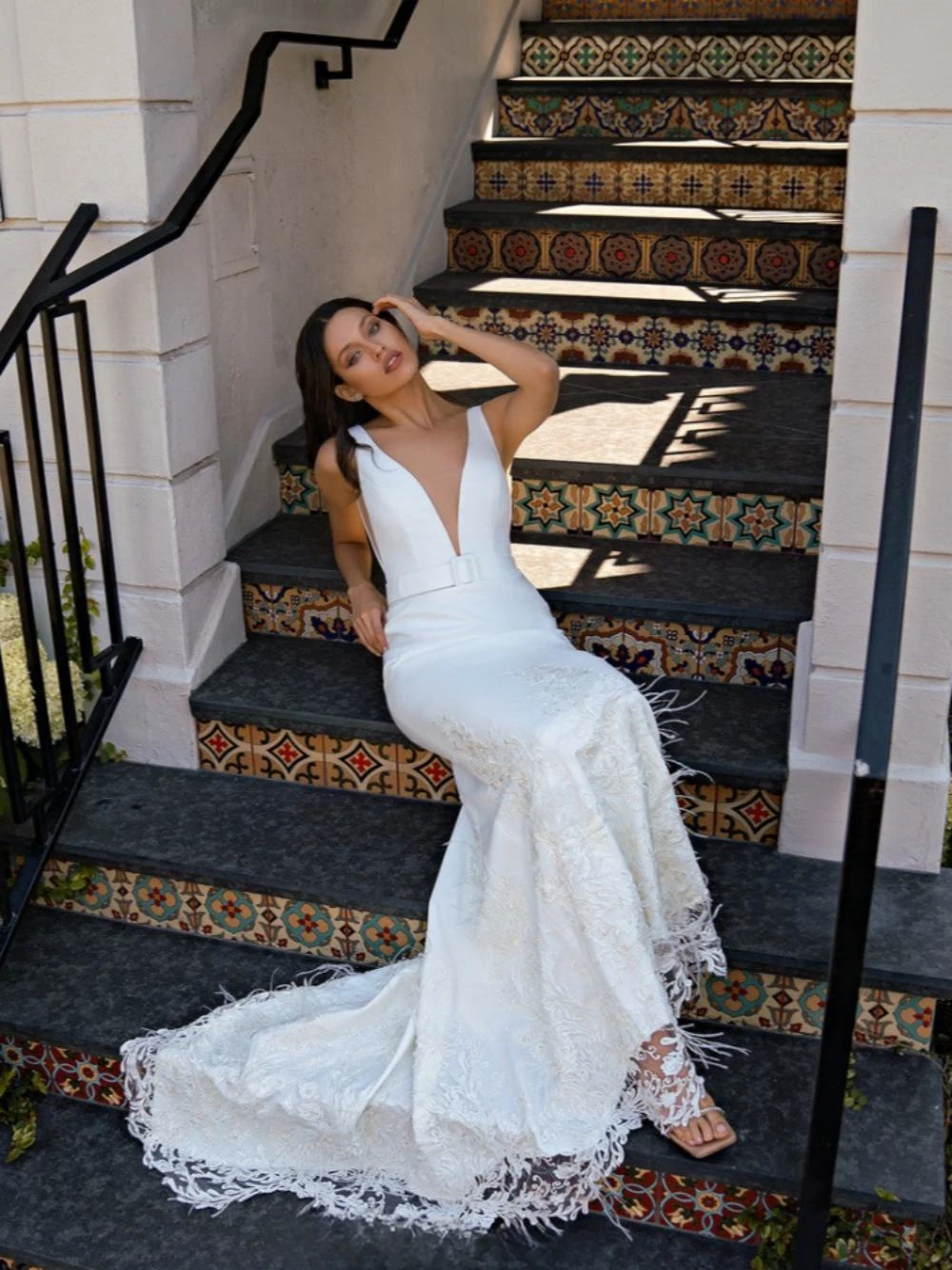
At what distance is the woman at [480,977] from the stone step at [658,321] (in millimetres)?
1435

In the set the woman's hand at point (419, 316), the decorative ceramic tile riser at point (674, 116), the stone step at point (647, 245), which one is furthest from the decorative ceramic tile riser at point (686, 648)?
the decorative ceramic tile riser at point (674, 116)

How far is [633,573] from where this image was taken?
10.3 feet

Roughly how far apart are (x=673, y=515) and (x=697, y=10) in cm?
274

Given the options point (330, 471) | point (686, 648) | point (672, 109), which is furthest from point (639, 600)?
point (672, 109)

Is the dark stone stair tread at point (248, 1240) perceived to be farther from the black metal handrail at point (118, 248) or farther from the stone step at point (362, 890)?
the black metal handrail at point (118, 248)

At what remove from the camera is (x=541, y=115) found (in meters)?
4.89

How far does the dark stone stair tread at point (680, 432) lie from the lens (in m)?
3.23

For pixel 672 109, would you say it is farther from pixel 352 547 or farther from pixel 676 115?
pixel 352 547

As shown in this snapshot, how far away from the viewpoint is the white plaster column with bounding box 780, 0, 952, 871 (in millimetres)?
2191

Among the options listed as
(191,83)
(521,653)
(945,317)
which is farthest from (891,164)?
(191,83)

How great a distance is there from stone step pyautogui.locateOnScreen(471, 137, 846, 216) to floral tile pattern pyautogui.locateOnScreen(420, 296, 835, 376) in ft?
2.15

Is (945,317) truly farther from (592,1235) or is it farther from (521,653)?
(592,1235)

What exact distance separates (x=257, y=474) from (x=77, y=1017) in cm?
146

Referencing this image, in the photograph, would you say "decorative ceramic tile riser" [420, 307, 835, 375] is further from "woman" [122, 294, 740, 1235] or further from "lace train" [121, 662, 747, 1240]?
"lace train" [121, 662, 747, 1240]
